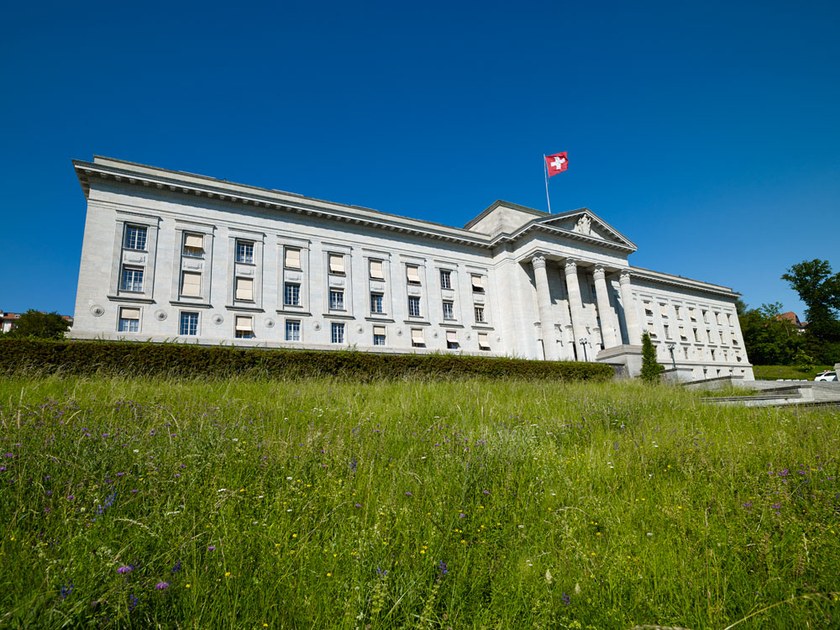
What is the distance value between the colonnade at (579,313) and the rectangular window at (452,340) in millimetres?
7816

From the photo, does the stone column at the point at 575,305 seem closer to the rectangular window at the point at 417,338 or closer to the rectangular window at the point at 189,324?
the rectangular window at the point at 417,338

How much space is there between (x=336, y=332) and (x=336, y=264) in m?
5.72

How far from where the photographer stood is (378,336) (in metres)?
32.2

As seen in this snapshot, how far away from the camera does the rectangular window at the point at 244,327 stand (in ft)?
90.2

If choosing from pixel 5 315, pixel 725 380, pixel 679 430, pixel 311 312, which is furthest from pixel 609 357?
pixel 5 315

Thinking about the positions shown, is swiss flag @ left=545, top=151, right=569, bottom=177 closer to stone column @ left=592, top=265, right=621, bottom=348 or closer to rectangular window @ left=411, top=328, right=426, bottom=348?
stone column @ left=592, top=265, right=621, bottom=348

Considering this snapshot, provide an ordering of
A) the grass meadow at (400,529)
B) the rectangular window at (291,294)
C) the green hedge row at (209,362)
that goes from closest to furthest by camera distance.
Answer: the grass meadow at (400,529)
the green hedge row at (209,362)
the rectangular window at (291,294)

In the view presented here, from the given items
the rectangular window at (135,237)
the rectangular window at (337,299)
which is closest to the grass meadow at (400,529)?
the rectangular window at (135,237)

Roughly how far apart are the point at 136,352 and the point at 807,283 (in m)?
75.2

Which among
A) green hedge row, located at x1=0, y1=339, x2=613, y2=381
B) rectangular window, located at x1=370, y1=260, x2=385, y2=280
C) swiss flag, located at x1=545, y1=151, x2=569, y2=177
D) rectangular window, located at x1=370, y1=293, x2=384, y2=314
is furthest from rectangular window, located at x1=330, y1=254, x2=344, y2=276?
swiss flag, located at x1=545, y1=151, x2=569, y2=177

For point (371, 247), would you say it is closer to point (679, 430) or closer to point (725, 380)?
point (725, 380)

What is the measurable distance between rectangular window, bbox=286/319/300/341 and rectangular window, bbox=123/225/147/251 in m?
10.4

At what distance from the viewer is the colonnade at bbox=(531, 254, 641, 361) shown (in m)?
35.4

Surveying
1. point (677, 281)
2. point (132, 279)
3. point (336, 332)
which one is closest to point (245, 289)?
point (132, 279)
